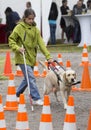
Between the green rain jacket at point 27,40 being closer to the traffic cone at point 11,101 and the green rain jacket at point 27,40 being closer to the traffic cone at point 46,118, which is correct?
the traffic cone at point 11,101

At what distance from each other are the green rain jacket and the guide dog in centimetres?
36

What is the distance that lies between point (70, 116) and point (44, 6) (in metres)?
19.0

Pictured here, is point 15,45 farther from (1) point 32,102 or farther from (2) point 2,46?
(2) point 2,46

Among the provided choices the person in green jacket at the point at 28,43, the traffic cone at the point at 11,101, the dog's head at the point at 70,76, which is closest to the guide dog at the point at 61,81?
the dog's head at the point at 70,76

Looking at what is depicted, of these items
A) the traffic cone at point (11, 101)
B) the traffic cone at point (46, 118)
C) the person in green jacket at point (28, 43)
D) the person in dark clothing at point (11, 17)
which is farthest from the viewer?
the person in dark clothing at point (11, 17)

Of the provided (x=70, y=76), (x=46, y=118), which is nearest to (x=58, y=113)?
(x=70, y=76)

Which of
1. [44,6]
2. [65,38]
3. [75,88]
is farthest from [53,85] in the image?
[65,38]

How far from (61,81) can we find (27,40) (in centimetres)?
95

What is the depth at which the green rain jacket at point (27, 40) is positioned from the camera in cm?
1173

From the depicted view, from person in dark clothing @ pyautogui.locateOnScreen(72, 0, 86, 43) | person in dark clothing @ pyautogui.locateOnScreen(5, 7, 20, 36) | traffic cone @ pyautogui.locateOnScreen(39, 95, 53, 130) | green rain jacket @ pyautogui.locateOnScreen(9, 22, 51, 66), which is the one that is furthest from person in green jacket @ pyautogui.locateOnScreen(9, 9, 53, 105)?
person in dark clothing @ pyautogui.locateOnScreen(72, 0, 86, 43)

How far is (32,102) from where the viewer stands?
11.9m

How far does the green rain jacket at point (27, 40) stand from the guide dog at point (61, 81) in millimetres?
358

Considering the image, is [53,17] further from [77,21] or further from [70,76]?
[70,76]

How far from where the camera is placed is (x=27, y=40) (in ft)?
38.6
